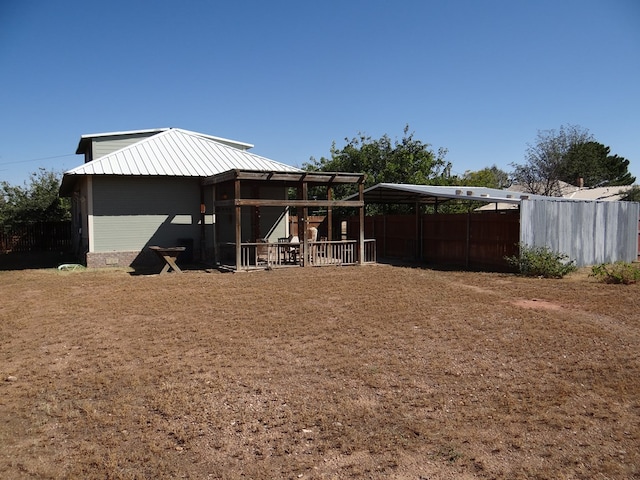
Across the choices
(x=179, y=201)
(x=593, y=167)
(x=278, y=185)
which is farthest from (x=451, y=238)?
(x=593, y=167)

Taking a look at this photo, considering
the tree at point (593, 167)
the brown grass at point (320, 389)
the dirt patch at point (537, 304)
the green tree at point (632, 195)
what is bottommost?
the brown grass at point (320, 389)

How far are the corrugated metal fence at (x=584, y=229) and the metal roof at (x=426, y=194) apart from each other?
88cm

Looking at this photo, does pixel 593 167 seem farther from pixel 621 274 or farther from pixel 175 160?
pixel 175 160

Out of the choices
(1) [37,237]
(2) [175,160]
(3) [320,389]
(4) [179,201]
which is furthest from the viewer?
(1) [37,237]

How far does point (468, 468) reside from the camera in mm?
3529

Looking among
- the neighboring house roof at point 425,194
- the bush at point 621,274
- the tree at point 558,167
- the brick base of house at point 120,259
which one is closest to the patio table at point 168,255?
the brick base of house at point 120,259

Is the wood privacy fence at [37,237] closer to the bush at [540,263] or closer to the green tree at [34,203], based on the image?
the green tree at [34,203]

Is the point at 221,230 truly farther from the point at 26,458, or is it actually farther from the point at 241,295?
the point at 26,458

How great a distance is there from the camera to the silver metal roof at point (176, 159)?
54.2ft

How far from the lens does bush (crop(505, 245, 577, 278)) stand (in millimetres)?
13729

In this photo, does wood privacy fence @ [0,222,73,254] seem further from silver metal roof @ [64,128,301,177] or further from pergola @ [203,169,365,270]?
pergola @ [203,169,365,270]

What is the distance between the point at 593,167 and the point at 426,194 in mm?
39531

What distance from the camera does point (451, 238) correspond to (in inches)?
688

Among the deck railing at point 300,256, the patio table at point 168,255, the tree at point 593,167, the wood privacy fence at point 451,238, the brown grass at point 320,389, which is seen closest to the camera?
the brown grass at point 320,389
